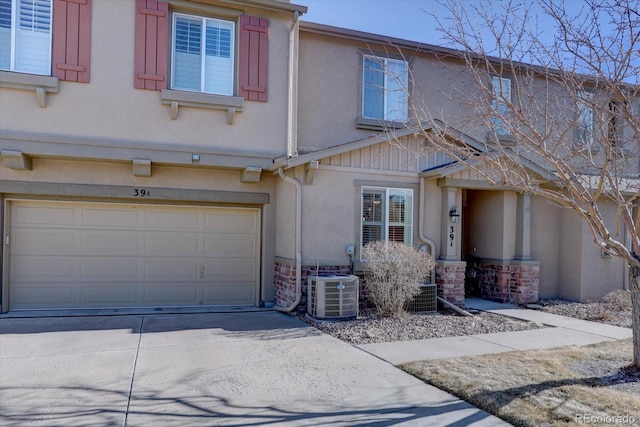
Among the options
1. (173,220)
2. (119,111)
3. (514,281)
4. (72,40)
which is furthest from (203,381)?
(514,281)

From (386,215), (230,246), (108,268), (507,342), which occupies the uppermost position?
(386,215)

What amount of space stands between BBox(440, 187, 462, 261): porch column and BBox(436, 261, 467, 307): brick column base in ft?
0.57

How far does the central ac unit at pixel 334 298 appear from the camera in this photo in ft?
29.5

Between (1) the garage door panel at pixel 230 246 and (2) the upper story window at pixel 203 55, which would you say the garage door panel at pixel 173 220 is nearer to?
(1) the garage door panel at pixel 230 246

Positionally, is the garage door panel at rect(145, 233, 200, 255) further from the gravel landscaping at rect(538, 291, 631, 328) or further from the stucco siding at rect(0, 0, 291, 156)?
the gravel landscaping at rect(538, 291, 631, 328)

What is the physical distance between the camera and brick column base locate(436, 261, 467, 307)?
34.3 ft

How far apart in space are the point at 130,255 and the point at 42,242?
1706mm

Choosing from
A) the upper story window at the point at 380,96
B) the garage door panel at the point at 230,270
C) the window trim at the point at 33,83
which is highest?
the upper story window at the point at 380,96

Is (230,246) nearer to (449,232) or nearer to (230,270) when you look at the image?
(230,270)

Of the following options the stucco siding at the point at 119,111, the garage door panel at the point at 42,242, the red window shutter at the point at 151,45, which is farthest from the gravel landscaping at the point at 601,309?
the garage door panel at the point at 42,242

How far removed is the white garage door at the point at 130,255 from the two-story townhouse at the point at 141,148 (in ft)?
0.07

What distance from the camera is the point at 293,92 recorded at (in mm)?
10398

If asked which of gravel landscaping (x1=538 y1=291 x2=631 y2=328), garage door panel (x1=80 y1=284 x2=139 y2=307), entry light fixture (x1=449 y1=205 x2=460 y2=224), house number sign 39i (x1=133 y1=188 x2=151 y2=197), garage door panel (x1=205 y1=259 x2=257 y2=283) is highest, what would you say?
house number sign 39i (x1=133 y1=188 x2=151 y2=197)

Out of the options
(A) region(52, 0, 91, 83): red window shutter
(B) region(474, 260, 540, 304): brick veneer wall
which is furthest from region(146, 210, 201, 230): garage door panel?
(B) region(474, 260, 540, 304): brick veneer wall
